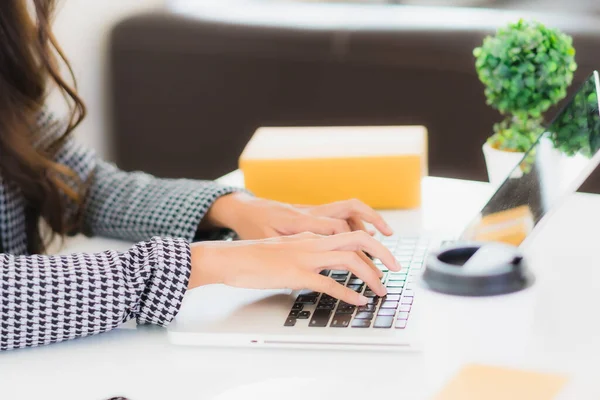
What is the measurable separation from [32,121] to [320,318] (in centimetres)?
58

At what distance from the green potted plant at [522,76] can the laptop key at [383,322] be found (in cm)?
48

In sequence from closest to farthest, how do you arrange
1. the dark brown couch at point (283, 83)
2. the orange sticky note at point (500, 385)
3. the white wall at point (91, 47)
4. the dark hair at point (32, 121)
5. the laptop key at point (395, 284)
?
1. the orange sticky note at point (500, 385)
2. the laptop key at point (395, 284)
3. the dark hair at point (32, 121)
4. the dark brown couch at point (283, 83)
5. the white wall at point (91, 47)

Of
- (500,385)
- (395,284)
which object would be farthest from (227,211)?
→ (500,385)

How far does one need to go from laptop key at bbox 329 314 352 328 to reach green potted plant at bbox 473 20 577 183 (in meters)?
0.49

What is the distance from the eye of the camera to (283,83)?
192 centimetres

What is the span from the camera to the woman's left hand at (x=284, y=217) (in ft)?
3.38

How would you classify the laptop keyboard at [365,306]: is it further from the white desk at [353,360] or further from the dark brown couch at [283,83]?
the dark brown couch at [283,83]

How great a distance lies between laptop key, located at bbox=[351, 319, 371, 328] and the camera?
78 cm

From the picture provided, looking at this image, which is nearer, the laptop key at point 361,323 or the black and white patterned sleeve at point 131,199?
the laptop key at point 361,323

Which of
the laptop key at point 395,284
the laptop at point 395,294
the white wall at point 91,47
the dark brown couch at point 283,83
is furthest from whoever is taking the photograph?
the white wall at point 91,47

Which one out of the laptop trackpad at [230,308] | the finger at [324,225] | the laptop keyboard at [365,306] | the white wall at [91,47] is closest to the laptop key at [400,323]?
the laptop keyboard at [365,306]

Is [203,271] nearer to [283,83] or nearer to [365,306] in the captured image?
[365,306]

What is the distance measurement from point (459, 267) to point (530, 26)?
0.49 meters

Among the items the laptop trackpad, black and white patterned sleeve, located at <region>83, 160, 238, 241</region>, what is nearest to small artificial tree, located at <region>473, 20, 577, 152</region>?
black and white patterned sleeve, located at <region>83, 160, 238, 241</region>
